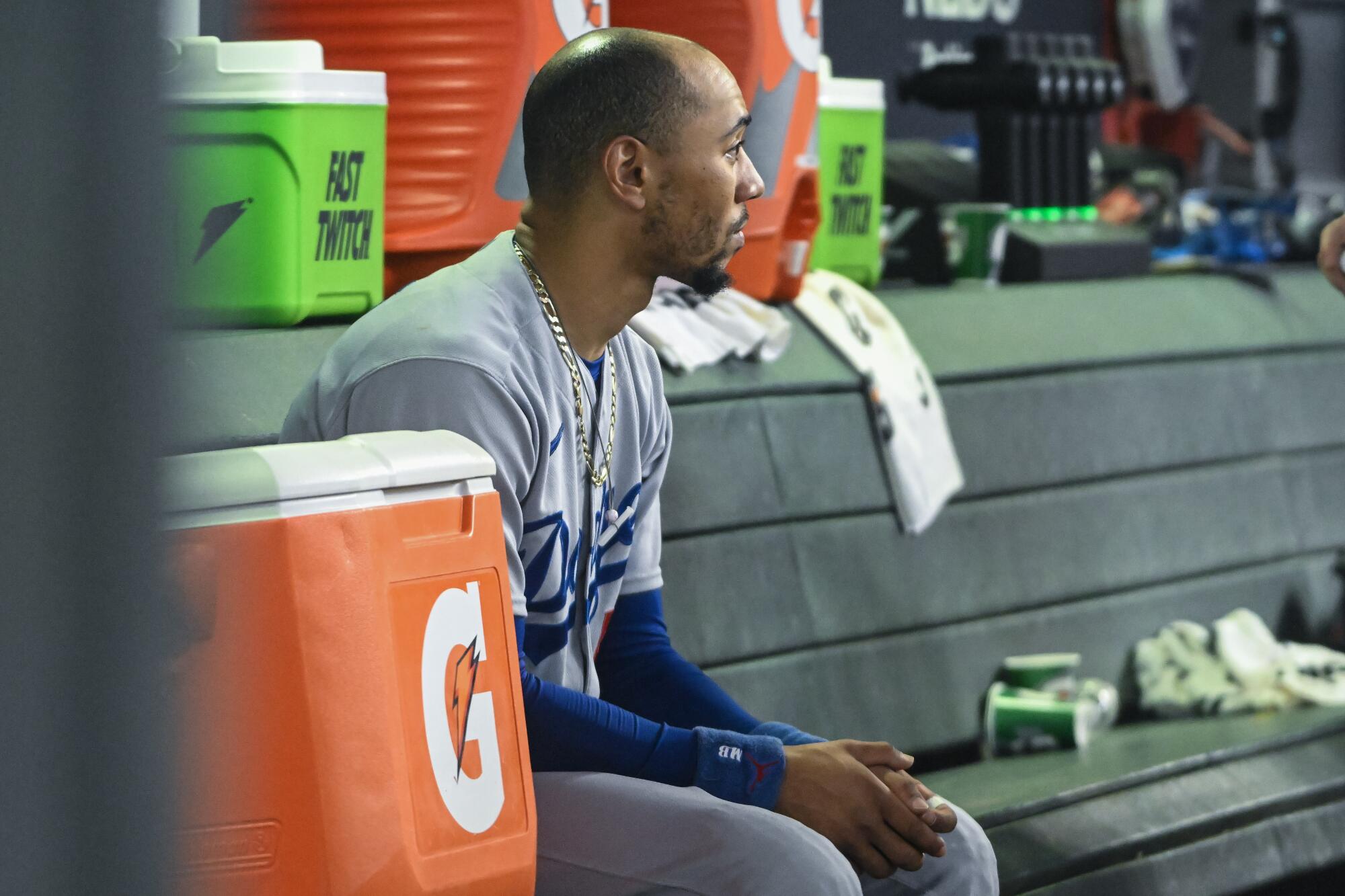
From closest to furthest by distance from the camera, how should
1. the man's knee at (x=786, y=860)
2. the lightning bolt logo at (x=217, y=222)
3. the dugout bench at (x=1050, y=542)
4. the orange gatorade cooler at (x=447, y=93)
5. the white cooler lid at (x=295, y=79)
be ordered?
the lightning bolt logo at (x=217, y=222) < the man's knee at (x=786, y=860) < the white cooler lid at (x=295, y=79) < the orange gatorade cooler at (x=447, y=93) < the dugout bench at (x=1050, y=542)

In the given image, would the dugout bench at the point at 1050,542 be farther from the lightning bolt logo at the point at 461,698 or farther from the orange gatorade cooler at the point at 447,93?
the lightning bolt logo at the point at 461,698

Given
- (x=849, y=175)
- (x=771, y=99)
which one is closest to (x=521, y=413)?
(x=771, y=99)

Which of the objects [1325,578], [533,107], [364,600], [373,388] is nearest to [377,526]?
[364,600]

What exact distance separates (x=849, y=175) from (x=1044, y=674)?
89 centimetres

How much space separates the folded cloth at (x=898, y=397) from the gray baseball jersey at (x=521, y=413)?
1.06 meters

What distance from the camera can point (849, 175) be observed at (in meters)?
3.04

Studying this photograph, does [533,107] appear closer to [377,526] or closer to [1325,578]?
[377,526]

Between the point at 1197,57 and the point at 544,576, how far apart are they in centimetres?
403

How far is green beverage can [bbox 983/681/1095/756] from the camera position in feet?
9.14

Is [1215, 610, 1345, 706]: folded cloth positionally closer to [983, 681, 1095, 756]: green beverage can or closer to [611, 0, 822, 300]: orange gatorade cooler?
[983, 681, 1095, 756]: green beverage can

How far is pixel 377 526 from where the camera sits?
47.9 inches

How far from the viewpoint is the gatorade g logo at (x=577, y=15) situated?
2.31m

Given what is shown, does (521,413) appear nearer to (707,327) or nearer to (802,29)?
(707,327)

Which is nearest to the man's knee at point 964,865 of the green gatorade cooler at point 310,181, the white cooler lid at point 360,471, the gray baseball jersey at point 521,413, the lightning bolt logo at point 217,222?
the gray baseball jersey at point 521,413
